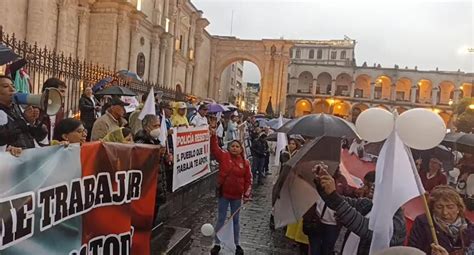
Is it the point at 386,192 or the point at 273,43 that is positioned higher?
the point at 273,43

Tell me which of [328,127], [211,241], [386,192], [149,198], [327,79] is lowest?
[211,241]

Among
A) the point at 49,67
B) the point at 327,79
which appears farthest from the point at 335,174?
the point at 327,79

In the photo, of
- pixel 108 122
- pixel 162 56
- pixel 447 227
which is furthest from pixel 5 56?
pixel 162 56

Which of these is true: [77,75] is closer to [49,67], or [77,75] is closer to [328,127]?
[49,67]

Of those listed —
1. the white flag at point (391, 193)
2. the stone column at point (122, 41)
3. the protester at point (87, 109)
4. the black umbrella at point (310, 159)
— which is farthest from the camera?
the stone column at point (122, 41)

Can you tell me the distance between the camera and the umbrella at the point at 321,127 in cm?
573

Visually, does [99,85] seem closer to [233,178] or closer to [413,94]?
[233,178]

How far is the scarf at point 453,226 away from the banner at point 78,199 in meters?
2.75

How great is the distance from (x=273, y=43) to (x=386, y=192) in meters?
45.1

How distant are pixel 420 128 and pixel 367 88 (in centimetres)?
6664

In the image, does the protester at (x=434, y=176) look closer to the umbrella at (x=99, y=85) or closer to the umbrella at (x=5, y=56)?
the umbrella at (x=5, y=56)

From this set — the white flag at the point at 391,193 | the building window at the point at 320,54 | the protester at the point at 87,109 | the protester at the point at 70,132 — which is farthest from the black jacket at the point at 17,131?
the building window at the point at 320,54

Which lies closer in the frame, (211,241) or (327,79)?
(211,241)

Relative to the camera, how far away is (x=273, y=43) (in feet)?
154
